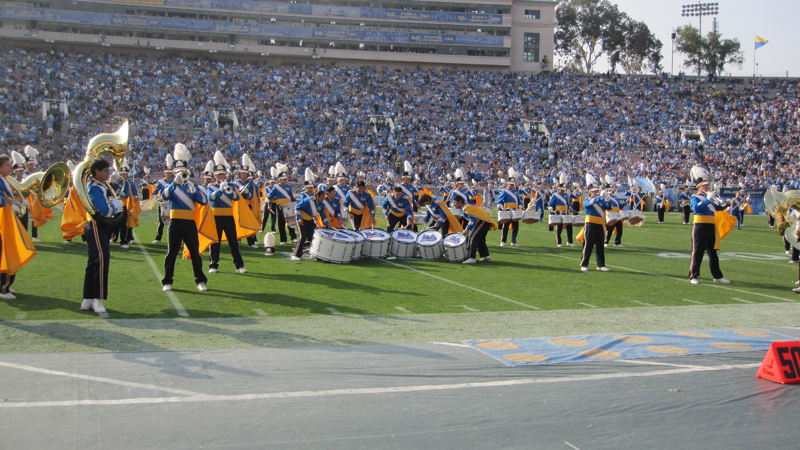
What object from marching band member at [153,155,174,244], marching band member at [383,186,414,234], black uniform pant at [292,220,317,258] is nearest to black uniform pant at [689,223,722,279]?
marching band member at [383,186,414,234]

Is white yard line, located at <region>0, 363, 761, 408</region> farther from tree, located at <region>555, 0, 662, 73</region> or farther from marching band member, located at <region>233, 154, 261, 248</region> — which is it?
tree, located at <region>555, 0, 662, 73</region>

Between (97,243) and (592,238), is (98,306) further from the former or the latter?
(592,238)

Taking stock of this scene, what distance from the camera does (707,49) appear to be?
72.9 metres

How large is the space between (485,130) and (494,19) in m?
16.5

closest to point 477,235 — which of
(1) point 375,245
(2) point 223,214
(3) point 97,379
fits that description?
(1) point 375,245

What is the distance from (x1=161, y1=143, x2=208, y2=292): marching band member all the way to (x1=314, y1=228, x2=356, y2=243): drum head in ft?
11.1

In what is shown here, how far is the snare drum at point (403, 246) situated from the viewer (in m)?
13.2

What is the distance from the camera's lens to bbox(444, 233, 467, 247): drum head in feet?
42.8

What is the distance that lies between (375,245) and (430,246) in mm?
1190

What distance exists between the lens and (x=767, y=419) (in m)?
4.33

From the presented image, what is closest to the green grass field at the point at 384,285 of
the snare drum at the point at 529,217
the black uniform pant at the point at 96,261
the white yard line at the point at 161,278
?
the white yard line at the point at 161,278

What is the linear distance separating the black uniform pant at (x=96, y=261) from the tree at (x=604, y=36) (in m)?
74.6

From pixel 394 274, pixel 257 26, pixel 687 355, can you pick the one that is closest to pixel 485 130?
pixel 257 26

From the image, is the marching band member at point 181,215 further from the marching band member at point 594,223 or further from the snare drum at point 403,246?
the marching band member at point 594,223
